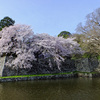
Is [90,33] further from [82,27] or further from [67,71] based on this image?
[67,71]

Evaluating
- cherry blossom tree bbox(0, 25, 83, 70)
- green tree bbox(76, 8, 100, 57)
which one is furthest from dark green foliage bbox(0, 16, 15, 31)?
green tree bbox(76, 8, 100, 57)

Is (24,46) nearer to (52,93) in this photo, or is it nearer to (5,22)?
(5,22)

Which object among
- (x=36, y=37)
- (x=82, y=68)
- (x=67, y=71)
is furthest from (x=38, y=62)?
(x=82, y=68)

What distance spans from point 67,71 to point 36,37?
7902 mm

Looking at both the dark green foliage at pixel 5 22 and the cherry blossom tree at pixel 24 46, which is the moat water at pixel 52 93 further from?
the dark green foliage at pixel 5 22

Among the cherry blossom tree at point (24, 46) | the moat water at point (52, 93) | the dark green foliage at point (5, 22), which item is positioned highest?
the dark green foliage at point (5, 22)

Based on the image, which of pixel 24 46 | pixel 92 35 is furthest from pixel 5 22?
pixel 92 35

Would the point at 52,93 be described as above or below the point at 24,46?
below

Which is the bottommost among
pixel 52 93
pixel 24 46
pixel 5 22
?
pixel 52 93

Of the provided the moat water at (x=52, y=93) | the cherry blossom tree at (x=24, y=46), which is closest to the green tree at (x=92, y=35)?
the cherry blossom tree at (x=24, y=46)

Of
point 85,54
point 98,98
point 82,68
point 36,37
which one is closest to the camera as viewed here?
point 98,98

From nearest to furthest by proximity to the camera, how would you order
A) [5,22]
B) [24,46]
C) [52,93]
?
[52,93] → [24,46] → [5,22]

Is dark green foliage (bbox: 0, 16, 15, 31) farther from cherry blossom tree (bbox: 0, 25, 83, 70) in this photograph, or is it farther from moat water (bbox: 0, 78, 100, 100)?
moat water (bbox: 0, 78, 100, 100)

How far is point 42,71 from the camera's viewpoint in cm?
1697
